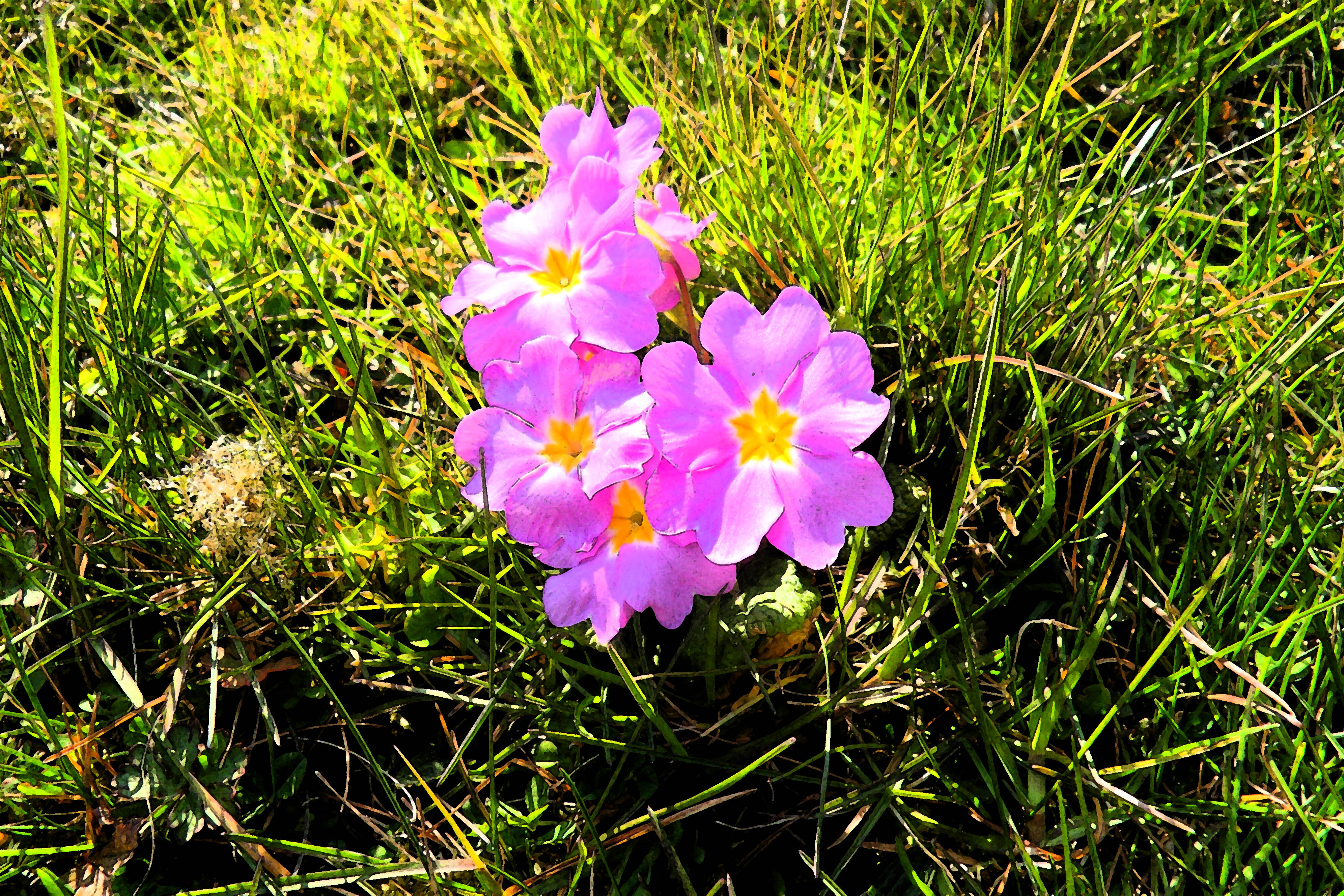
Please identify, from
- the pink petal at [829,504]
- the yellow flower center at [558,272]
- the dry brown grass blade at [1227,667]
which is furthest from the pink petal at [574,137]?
the dry brown grass blade at [1227,667]

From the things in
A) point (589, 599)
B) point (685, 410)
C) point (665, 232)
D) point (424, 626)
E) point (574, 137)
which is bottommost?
point (424, 626)

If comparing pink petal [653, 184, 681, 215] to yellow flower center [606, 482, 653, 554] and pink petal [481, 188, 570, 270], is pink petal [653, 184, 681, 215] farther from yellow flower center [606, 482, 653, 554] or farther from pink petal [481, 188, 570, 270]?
yellow flower center [606, 482, 653, 554]

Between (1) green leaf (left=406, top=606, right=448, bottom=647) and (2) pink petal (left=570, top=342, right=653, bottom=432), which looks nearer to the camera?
(2) pink petal (left=570, top=342, right=653, bottom=432)

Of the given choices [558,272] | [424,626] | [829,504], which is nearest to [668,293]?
[558,272]

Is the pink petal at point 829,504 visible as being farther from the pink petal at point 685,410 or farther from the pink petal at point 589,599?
the pink petal at point 589,599

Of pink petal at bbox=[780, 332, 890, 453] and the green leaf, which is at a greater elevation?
pink petal at bbox=[780, 332, 890, 453]

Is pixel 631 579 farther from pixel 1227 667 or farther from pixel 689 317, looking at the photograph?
pixel 1227 667

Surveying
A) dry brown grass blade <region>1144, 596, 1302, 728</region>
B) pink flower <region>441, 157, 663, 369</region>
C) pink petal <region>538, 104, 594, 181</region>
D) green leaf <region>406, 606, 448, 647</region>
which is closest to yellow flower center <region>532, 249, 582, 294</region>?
pink flower <region>441, 157, 663, 369</region>

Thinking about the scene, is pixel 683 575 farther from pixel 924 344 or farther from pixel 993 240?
pixel 993 240
